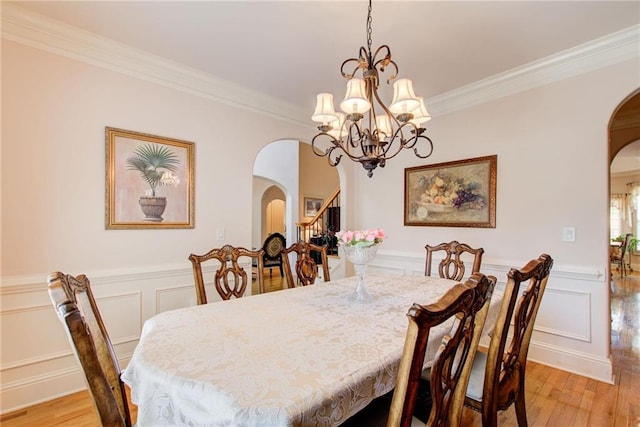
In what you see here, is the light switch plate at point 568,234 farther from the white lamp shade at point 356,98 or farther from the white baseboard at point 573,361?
the white lamp shade at point 356,98

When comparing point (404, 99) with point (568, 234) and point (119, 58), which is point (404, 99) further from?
point (119, 58)

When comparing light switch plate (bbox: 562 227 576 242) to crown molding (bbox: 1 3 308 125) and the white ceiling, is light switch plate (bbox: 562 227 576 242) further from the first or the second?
crown molding (bbox: 1 3 308 125)

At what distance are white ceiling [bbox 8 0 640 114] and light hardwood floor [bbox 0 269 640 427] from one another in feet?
8.56

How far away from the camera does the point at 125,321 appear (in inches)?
96.4

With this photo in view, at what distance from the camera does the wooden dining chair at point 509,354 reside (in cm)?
124

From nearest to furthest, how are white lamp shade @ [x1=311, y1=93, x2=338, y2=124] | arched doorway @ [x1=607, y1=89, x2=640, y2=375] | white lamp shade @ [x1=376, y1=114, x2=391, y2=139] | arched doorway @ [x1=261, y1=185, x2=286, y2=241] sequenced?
white lamp shade @ [x1=311, y1=93, x2=338, y2=124]
white lamp shade @ [x1=376, y1=114, x2=391, y2=139]
arched doorway @ [x1=607, y1=89, x2=640, y2=375]
arched doorway @ [x1=261, y1=185, x2=286, y2=241]

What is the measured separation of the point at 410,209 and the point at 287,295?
222cm

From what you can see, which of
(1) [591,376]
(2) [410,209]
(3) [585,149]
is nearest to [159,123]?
(2) [410,209]

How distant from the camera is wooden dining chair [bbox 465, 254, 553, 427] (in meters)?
1.24

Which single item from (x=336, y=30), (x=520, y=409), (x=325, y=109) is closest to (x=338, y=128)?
(x=325, y=109)

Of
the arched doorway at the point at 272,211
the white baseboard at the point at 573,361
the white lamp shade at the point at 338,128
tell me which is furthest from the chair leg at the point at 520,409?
the arched doorway at the point at 272,211

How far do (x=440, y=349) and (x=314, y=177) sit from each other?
7.75 m

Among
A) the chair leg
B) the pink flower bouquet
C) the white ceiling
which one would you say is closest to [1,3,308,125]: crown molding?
the white ceiling

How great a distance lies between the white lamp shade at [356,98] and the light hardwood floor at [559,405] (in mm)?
2005
